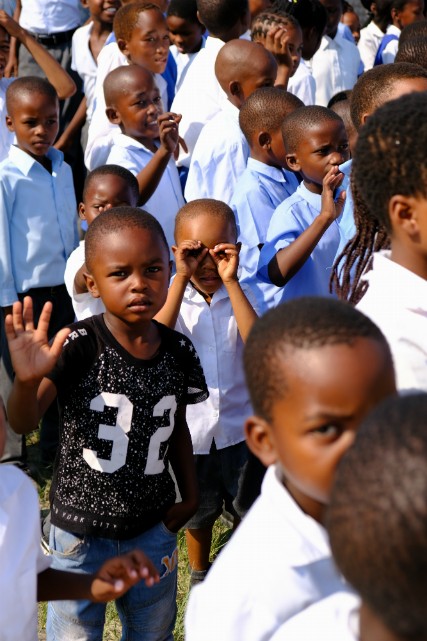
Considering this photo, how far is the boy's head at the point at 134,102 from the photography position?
4.74 m

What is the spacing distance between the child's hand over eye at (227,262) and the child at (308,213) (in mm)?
343

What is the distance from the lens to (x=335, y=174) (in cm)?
340

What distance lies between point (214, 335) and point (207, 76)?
2613mm

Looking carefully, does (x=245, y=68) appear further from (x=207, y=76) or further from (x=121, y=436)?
(x=121, y=436)

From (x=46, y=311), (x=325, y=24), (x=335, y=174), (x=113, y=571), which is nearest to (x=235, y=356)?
(x=335, y=174)

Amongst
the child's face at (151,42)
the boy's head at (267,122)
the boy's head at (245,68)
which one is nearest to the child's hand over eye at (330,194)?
the boy's head at (267,122)

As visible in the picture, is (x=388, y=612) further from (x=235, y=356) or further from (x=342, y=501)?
(x=235, y=356)

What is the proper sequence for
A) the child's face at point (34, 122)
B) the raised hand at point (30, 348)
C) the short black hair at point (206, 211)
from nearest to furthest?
the raised hand at point (30, 348) < the short black hair at point (206, 211) < the child's face at point (34, 122)

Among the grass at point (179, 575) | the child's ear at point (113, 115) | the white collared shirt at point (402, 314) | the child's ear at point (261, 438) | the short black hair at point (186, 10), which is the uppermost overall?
the white collared shirt at point (402, 314)

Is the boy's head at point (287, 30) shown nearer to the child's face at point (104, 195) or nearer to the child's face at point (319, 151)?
the child's face at point (319, 151)

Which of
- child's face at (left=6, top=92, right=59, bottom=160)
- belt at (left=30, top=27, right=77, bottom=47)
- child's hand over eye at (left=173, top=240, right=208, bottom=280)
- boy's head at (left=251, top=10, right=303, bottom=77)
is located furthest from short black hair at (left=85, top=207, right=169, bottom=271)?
belt at (left=30, top=27, right=77, bottom=47)

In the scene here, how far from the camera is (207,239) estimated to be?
10.8 ft

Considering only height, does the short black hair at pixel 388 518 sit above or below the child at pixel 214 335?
above

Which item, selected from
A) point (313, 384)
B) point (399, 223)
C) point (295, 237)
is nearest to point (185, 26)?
point (295, 237)
